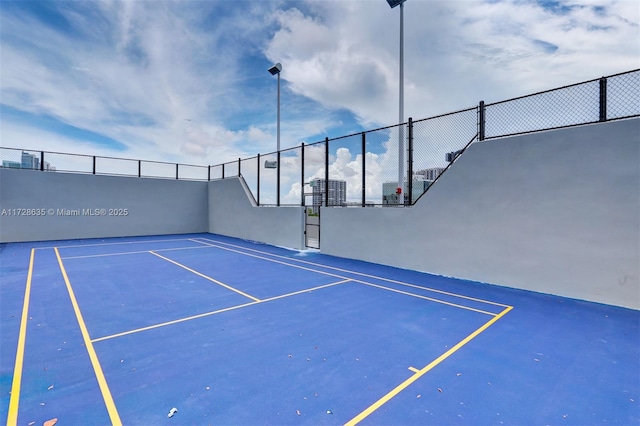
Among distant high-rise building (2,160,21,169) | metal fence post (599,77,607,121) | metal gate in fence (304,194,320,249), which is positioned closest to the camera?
metal fence post (599,77,607,121)

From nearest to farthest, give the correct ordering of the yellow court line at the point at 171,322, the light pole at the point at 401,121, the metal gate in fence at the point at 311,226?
1. the yellow court line at the point at 171,322
2. the light pole at the point at 401,121
3. the metal gate in fence at the point at 311,226

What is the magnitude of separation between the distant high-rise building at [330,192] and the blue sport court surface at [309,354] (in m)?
4.50

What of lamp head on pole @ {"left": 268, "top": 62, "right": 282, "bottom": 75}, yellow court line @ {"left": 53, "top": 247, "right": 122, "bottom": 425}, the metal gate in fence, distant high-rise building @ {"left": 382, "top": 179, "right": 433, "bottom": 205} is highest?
lamp head on pole @ {"left": 268, "top": 62, "right": 282, "bottom": 75}

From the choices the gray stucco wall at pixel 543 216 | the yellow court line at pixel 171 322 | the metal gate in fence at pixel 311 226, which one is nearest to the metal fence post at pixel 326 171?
the metal gate in fence at pixel 311 226

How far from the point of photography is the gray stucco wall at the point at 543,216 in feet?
17.0

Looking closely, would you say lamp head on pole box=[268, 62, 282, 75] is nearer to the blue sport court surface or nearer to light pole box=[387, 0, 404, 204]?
light pole box=[387, 0, 404, 204]

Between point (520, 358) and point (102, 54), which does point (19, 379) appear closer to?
point (520, 358)

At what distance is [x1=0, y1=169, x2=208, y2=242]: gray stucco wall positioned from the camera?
42.4ft

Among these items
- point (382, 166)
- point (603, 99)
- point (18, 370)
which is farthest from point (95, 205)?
point (603, 99)

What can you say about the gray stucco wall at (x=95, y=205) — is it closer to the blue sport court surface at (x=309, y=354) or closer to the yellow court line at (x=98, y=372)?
the blue sport court surface at (x=309, y=354)

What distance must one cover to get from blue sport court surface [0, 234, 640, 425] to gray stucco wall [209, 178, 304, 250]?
5.63m

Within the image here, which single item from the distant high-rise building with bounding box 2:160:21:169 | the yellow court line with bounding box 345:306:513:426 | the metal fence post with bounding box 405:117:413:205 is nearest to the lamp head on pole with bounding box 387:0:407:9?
the metal fence post with bounding box 405:117:413:205

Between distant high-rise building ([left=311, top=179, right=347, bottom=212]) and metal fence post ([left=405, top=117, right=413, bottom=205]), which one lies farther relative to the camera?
distant high-rise building ([left=311, top=179, right=347, bottom=212])

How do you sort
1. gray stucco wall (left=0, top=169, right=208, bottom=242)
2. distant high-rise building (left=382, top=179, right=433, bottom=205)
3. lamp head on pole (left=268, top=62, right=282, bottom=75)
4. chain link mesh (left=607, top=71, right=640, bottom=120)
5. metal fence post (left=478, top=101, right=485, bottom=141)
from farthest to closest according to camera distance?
lamp head on pole (left=268, top=62, right=282, bottom=75) < gray stucco wall (left=0, top=169, right=208, bottom=242) < distant high-rise building (left=382, top=179, right=433, bottom=205) < metal fence post (left=478, top=101, right=485, bottom=141) < chain link mesh (left=607, top=71, right=640, bottom=120)
